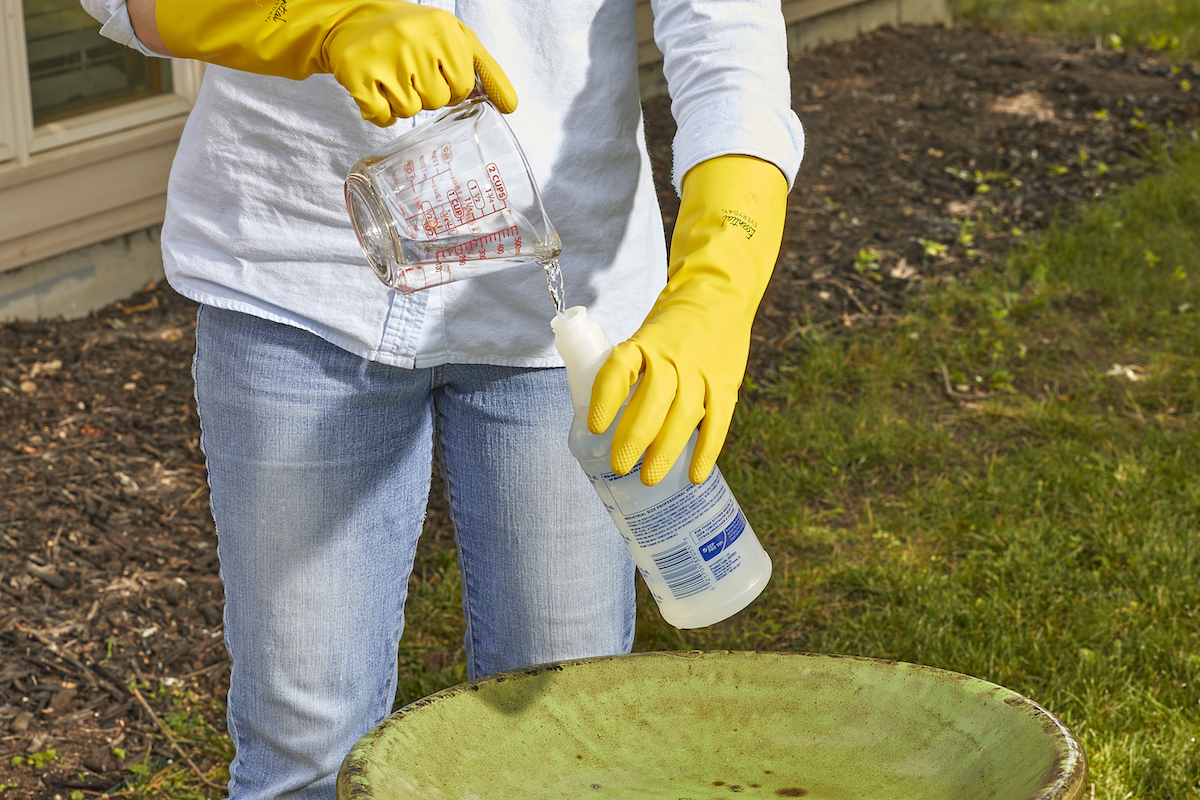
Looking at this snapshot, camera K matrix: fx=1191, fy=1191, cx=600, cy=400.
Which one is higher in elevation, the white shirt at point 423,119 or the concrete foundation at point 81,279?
the white shirt at point 423,119

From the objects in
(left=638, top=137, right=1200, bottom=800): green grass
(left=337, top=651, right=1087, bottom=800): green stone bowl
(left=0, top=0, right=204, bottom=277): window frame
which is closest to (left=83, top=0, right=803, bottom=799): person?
(left=337, top=651, right=1087, bottom=800): green stone bowl

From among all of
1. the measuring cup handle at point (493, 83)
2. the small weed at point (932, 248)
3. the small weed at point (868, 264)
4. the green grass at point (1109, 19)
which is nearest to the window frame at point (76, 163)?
the small weed at point (868, 264)

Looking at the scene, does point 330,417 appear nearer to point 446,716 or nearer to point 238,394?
point 238,394

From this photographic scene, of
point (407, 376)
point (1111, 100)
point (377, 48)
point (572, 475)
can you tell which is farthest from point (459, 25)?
point (1111, 100)

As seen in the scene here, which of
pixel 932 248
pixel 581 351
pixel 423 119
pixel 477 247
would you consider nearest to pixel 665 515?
pixel 581 351

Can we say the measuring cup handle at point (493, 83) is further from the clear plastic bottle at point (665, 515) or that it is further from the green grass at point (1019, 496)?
the green grass at point (1019, 496)

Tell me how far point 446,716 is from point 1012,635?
2.05 metres

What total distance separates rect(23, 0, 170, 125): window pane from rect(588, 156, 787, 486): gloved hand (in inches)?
142

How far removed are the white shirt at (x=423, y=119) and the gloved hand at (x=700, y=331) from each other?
0.08 m

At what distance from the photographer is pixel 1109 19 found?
30.3 feet

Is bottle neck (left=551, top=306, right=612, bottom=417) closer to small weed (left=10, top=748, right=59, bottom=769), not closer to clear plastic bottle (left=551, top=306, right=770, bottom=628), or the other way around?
clear plastic bottle (left=551, top=306, right=770, bottom=628)

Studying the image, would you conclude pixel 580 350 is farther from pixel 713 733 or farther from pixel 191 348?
pixel 191 348

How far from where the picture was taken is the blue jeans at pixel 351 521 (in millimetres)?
1579

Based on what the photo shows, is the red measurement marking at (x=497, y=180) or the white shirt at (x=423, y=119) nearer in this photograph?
the red measurement marking at (x=497, y=180)
